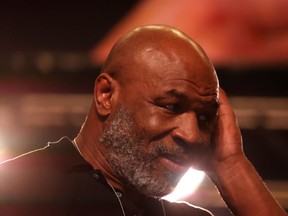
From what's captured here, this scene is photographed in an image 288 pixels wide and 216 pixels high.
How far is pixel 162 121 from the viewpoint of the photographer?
1.81 m

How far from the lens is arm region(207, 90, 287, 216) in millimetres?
2053

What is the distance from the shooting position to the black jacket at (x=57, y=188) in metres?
1.74

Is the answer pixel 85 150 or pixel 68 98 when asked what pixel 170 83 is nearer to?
pixel 85 150

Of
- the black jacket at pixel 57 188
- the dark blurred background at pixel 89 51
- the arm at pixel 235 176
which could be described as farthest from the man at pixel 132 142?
the dark blurred background at pixel 89 51

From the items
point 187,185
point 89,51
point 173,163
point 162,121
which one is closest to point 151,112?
point 162,121

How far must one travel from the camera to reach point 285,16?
362 cm

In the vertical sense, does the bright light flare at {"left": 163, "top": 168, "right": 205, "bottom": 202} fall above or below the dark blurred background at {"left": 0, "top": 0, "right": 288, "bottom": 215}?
below

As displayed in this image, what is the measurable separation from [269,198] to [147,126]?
0.47m

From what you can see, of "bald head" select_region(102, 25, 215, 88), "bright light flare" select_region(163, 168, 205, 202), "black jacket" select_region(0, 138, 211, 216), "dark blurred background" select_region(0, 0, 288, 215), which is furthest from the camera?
"bright light flare" select_region(163, 168, 205, 202)

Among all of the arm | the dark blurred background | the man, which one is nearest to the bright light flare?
the dark blurred background

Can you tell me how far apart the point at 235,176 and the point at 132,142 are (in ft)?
1.38

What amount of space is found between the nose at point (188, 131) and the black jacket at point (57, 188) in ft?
0.71

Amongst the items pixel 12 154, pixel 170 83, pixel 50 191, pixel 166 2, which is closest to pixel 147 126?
Answer: pixel 170 83

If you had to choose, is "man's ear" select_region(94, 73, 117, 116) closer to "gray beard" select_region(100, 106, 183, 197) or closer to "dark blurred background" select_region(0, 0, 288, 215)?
"gray beard" select_region(100, 106, 183, 197)
